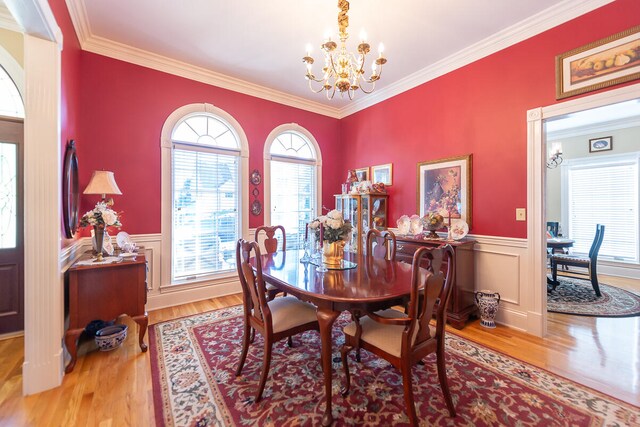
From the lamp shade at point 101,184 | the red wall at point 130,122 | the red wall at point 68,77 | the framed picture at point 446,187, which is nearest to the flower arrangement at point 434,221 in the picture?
the framed picture at point 446,187

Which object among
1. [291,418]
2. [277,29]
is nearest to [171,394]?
[291,418]

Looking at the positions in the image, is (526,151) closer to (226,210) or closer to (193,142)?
(226,210)

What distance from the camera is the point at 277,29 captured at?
2773 millimetres

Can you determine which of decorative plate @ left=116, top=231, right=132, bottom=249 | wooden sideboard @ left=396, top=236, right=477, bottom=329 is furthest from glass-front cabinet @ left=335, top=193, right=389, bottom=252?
decorative plate @ left=116, top=231, right=132, bottom=249

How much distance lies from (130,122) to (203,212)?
1370 millimetres

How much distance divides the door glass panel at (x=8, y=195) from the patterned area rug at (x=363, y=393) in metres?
1.81

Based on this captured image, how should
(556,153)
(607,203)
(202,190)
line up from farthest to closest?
(607,203) → (556,153) → (202,190)

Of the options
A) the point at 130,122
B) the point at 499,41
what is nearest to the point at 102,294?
the point at 130,122

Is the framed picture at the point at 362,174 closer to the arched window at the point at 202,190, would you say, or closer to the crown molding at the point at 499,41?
the crown molding at the point at 499,41

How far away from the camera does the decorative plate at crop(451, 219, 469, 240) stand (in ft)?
10.0

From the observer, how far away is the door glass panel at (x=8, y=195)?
254cm

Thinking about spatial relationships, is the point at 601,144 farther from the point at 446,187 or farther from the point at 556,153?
the point at 446,187

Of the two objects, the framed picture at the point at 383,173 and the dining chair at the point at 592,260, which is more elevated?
the framed picture at the point at 383,173

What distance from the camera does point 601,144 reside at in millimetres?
5035
